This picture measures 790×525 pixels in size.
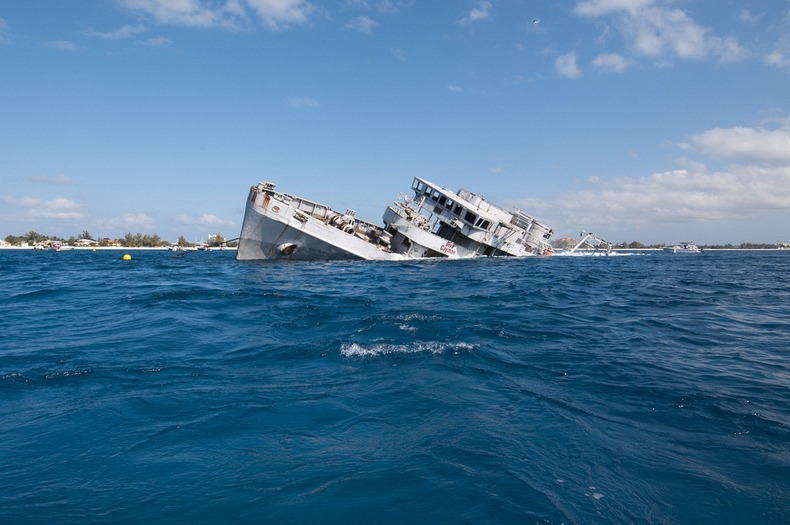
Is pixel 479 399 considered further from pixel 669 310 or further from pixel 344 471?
pixel 669 310

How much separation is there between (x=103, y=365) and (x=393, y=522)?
6.26 meters

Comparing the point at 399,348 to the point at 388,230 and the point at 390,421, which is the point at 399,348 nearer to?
the point at 390,421

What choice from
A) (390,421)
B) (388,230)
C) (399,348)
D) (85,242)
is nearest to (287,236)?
(388,230)

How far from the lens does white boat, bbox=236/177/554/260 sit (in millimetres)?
32000

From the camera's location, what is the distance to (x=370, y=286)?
1933 centimetres

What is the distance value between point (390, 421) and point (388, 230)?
117ft

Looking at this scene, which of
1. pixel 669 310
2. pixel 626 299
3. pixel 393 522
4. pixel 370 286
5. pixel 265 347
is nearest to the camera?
pixel 393 522

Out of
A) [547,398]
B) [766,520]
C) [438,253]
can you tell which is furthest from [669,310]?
[438,253]

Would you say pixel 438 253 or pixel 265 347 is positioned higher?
pixel 438 253

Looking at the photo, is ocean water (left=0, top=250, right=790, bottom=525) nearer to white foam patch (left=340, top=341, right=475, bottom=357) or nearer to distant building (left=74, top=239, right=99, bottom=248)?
white foam patch (left=340, top=341, right=475, bottom=357)

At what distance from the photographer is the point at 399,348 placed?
8656 millimetres

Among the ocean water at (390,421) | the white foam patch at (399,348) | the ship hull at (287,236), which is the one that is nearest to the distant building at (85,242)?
the ship hull at (287,236)

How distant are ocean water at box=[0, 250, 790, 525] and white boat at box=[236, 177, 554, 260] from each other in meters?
20.9

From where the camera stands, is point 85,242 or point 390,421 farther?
point 85,242
